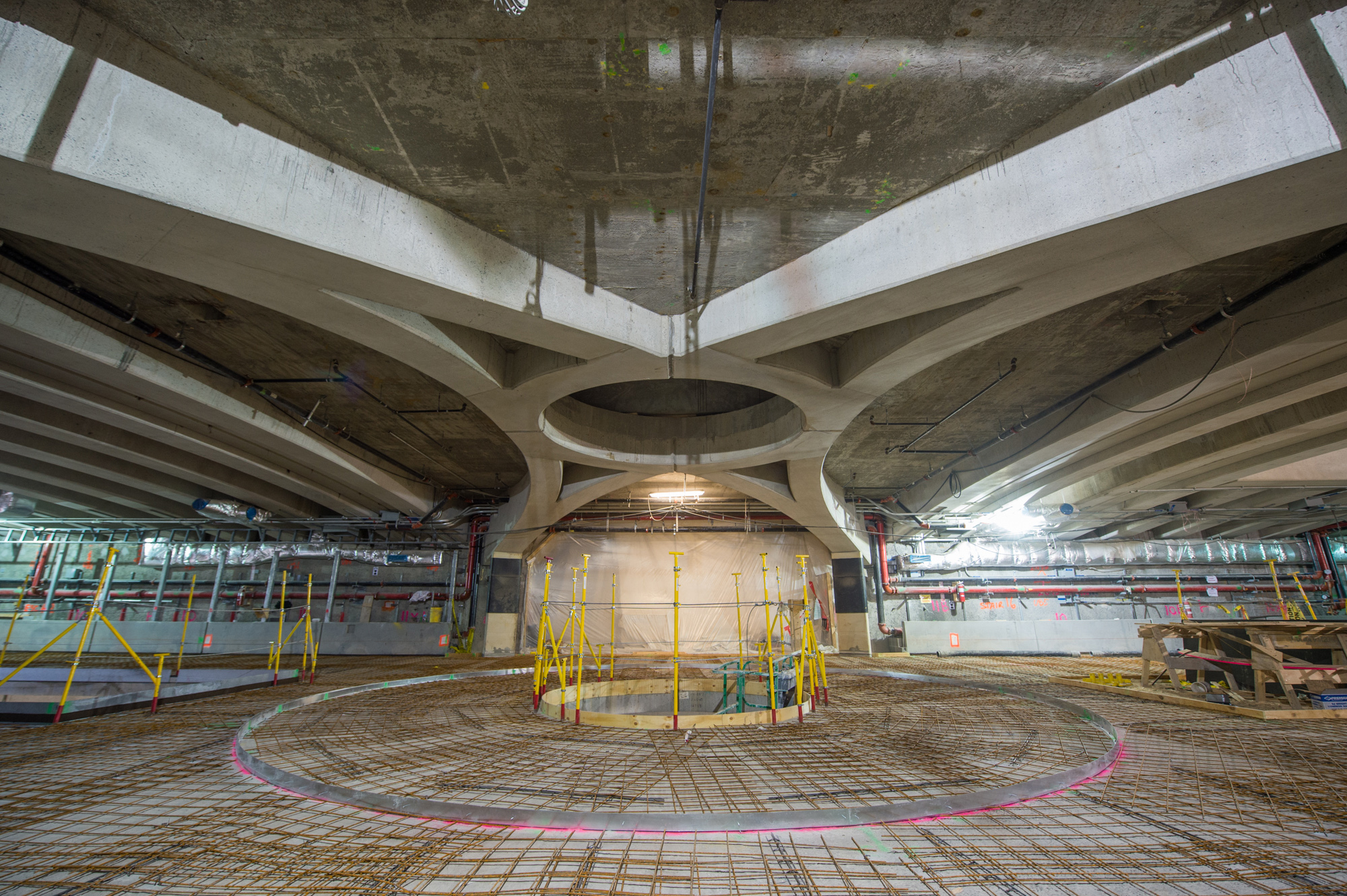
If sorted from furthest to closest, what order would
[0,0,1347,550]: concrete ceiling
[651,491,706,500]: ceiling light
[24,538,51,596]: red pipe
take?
[24,538,51,596]: red pipe, [651,491,706,500]: ceiling light, [0,0,1347,550]: concrete ceiling

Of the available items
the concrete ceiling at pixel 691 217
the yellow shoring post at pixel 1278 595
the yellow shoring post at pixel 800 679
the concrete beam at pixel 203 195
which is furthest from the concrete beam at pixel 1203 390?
the concrete beam at pixel 203 195

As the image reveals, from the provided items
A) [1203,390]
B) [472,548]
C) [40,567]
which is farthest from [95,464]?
[1203,390]

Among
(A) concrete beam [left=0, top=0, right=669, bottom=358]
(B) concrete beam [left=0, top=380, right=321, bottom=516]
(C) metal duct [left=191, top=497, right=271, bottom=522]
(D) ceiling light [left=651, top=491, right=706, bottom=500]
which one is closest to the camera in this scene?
(A) concrete beam [left=0, top=0, right=669, bottom=358]

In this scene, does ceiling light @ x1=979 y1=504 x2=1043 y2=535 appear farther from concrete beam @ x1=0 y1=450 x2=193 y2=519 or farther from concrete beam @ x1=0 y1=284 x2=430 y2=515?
concrete beam @ x1=0 y1=450 x2=193 y2=519

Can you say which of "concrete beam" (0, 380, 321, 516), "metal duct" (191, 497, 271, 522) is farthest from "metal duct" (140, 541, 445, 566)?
"concrete beam" (0, 380, 321, 516)

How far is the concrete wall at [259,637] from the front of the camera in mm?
19422

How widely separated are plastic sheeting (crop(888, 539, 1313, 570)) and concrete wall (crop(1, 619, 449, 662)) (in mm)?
17845

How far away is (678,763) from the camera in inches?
199

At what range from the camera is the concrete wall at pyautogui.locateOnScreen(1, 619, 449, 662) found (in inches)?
765

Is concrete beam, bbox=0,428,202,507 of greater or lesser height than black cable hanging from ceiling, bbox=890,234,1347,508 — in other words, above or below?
below

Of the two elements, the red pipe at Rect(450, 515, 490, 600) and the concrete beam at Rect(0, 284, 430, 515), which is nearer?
the concrete beam at Rect(0, 284, 430, 515)

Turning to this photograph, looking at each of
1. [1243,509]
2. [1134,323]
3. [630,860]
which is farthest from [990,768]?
[1243,509]

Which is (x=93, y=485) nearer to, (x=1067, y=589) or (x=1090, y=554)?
(x=1067, y=589)

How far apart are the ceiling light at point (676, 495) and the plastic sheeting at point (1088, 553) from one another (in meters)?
8.84
